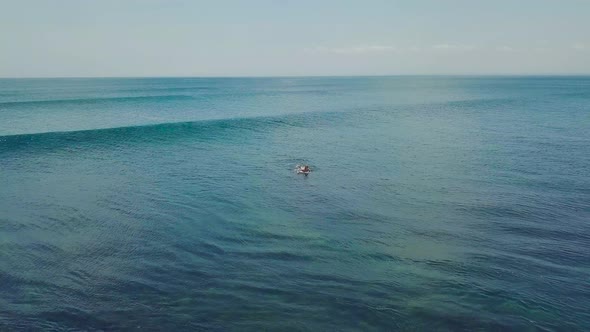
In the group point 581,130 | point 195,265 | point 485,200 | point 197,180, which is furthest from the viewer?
point 581,130

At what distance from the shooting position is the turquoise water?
15.7 meters

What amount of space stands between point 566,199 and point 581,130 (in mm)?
36040

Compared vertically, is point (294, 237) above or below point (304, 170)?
below

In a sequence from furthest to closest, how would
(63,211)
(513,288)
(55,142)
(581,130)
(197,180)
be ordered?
(581,130) → (55,142) → (197,180) → (63,211) → (513,288)

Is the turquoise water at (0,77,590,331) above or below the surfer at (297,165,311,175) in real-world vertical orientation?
below

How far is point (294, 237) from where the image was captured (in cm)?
2244

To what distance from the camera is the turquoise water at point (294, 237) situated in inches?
617

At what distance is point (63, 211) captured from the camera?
87.1ft

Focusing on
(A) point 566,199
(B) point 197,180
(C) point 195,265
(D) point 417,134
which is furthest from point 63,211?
(D) point 417,134

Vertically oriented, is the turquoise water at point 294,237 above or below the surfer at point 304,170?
below

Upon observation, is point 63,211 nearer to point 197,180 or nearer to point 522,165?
point 197,180

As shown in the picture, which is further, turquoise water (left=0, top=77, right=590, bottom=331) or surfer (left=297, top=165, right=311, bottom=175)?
surfer (left=297, top=165, right=311, bottom=175)

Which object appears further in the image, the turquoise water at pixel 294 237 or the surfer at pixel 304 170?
the surfer at pixel 304 170

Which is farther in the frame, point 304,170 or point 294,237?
→ point 304,170
